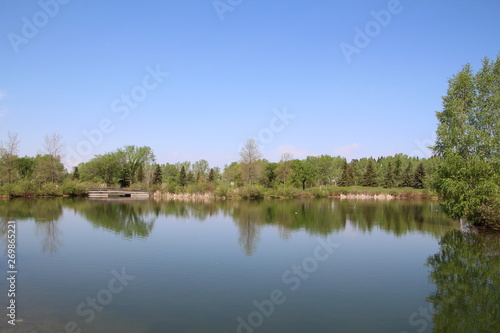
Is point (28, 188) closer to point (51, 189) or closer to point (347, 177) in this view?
point (51, 189)

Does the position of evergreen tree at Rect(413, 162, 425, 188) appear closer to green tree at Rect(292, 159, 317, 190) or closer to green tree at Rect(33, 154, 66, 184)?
green tree at Rect(292, 159, 317, 190)

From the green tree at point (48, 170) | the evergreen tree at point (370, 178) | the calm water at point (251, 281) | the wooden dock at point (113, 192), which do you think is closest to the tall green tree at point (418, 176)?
the evergreen tree at point (370, 178)

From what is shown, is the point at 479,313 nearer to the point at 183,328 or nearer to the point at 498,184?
the point at 183,328

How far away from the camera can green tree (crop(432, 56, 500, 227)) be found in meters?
23.0

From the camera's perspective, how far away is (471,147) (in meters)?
24.5

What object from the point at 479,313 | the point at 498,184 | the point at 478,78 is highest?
the point at 478,78

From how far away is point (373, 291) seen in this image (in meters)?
11.9

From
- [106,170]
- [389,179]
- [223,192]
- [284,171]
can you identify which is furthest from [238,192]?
[389,179]

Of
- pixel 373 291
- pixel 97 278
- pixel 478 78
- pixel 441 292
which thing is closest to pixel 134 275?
pixel 97 278

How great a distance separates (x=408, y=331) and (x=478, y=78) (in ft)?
75.9

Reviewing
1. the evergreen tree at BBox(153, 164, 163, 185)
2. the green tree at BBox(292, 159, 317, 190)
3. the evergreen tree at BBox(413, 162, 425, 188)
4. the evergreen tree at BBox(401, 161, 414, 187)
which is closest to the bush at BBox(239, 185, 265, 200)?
the green tree at BBox(292, 159, 317, 190)

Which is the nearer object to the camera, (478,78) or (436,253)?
(436,253)

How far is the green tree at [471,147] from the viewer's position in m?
23.0

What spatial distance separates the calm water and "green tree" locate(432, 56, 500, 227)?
249 centimetres
